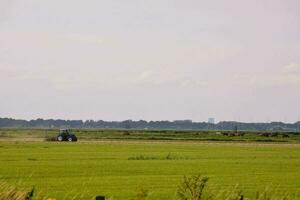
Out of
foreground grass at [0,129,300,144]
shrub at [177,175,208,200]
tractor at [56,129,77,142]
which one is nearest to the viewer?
shrub at [177,175,208,200]

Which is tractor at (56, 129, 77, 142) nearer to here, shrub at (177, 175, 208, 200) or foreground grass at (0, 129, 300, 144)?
foreground grass at (0, 129, 300, 144)

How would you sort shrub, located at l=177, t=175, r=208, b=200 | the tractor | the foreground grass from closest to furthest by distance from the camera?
shrub, located at l=177, t=175, r=208, b=200
the tractor
the foreground grass

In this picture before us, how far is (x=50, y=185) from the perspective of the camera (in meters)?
26.0

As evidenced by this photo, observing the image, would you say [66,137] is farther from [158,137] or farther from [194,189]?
[194,189]

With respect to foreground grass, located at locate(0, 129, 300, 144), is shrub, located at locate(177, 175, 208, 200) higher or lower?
lower

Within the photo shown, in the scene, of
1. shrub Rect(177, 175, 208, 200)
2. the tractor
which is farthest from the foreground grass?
shrub Rect(177, 175, 208, 200)

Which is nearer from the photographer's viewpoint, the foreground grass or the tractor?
the tractor

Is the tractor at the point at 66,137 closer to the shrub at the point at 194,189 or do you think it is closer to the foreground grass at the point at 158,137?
the foreground grass at the point at 158,137

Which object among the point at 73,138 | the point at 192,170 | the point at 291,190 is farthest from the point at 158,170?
the point at 73,138

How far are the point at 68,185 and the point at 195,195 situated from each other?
1789 cm

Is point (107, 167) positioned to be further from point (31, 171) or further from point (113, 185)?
point (113, 185)

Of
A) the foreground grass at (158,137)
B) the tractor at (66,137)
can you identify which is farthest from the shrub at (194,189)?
the foreground grass at (158,137)

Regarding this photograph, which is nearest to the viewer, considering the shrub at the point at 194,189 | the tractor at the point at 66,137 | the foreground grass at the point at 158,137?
the shrub at the point at 194,189

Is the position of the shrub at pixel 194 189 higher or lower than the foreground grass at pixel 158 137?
lower
